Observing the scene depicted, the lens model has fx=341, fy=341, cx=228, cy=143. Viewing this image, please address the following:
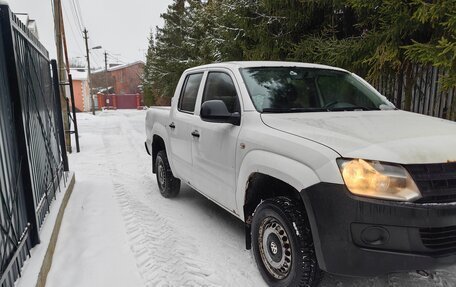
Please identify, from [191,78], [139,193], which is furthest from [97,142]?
[191,78]

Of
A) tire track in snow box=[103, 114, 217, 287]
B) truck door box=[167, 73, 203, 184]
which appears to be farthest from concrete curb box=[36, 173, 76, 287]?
truck door box=[167, 73, 203, 184]

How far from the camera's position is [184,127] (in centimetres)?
438

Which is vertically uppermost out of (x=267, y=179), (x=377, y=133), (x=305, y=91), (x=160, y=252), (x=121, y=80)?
(x=121, y=80)

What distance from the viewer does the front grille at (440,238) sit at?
209 cm

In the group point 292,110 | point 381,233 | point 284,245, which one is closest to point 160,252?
point 284,245

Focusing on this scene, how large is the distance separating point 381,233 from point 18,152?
118 inches

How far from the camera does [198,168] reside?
13.1ft

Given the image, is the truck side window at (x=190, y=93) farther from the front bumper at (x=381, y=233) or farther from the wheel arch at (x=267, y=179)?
the front bumper at (x=381, y=233)

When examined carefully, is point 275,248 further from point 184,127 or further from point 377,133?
point 184,127

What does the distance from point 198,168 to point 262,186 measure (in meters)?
1.19

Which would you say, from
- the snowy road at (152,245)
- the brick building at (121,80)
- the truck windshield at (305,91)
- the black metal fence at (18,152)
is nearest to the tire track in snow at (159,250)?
the snowy road at (152,245)

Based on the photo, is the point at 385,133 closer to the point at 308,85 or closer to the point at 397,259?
the point at 397,259

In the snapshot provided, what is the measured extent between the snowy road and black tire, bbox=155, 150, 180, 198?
134 millimetres

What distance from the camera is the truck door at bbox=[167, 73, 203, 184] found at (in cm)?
427
